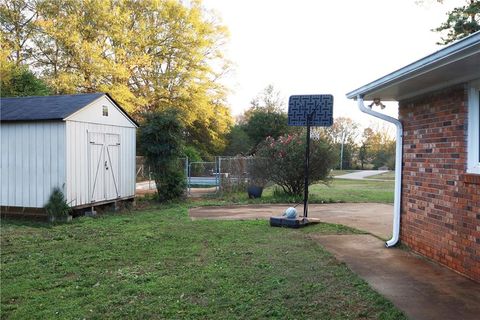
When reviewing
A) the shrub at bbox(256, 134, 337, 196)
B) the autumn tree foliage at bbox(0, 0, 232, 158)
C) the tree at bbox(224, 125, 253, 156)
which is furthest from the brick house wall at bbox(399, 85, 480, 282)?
the tree at bbox(224, 125, 253, 156)

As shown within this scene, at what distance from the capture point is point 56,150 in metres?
9.60

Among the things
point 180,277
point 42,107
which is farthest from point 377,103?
point 42,107

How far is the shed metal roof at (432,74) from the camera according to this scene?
11.5 feet

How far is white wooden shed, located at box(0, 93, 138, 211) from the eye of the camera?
9.62 metres

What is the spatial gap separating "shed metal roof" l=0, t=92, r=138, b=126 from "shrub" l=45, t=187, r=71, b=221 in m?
1.69

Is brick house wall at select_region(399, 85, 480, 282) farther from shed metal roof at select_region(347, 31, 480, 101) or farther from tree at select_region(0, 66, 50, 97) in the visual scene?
tree at select_region(0, 66, 50, 97)

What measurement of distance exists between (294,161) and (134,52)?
47.5ft

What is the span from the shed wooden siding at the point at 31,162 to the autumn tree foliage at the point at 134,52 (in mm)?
9562

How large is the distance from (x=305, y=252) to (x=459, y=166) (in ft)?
7.31

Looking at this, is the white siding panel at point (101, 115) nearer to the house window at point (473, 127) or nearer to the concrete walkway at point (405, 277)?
the concrete walkway at point (405, 277)

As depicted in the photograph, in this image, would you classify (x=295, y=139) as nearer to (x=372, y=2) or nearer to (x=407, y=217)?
(x=372, y=2)

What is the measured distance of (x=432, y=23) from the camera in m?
14.0

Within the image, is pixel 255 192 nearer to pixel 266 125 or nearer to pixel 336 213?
pixel 336 213

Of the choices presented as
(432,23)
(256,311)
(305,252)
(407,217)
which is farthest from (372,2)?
(256,311)
